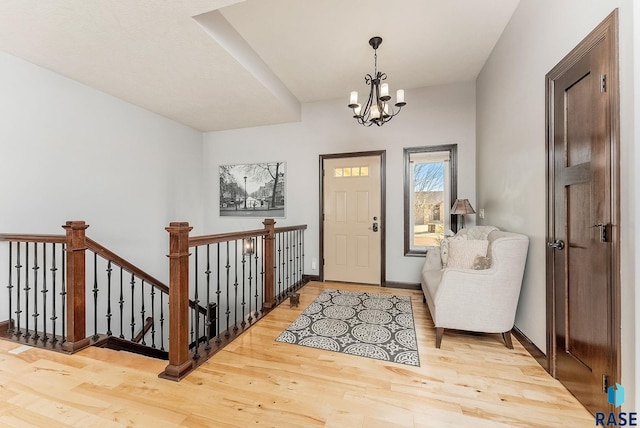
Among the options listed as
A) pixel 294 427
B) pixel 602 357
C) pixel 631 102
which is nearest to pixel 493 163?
pixel 631 102

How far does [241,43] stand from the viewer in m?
2.82

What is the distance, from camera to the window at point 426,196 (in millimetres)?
3871

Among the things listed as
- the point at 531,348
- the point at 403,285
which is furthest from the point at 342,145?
the point at 531,348

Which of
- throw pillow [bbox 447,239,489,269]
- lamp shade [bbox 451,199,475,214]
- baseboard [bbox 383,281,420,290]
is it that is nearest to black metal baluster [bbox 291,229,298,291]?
baseboard [bbox 383,281,420,290]

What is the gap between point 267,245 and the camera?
10.5 feet

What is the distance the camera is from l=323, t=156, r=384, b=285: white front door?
4.12 m

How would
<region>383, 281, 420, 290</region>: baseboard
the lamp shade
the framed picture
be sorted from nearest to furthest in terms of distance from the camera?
the lamp shade, <region>383, 281, 420, 290</region>: baseboard, the framed picture

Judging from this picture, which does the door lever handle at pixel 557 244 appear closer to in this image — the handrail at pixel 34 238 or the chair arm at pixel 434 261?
the chair arm at pixel 434 261

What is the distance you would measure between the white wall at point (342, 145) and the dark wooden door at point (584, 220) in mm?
1990

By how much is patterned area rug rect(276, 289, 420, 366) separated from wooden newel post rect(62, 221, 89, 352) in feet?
5.21

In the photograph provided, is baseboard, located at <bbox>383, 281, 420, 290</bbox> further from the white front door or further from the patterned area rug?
the patterned area rug

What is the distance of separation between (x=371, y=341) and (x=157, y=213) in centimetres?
362

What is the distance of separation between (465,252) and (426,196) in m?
1.66

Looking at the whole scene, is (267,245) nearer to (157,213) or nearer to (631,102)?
(157,213)
